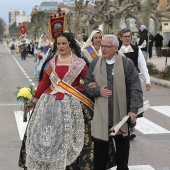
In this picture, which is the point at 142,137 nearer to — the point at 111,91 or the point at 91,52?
the point at 91,52

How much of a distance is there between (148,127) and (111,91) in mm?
4117

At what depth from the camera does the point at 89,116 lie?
16.7ft

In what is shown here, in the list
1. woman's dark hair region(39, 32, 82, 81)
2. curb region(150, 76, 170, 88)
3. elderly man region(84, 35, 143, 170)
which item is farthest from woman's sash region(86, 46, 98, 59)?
curb region(150, 76, 170, 88)

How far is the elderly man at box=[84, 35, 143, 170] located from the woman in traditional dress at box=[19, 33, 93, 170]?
36cm

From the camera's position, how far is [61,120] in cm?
495

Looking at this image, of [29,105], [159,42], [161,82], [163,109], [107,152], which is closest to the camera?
[107,152]

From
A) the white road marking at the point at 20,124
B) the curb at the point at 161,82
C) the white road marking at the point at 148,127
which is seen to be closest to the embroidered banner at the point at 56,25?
the white road marking at the point at 20,124

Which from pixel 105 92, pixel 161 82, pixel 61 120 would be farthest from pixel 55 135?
pixel 161 82

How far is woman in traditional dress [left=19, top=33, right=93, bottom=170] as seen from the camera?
16.2ft

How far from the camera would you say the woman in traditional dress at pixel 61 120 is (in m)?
4.93

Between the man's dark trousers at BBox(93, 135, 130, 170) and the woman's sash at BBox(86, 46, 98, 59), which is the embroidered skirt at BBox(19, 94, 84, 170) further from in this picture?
the woman's sash at BBox(86, 46, 98, 59)

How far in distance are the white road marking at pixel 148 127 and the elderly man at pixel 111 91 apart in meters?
3.49

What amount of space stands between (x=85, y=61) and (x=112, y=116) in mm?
1061

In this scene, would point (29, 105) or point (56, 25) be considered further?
point (56, 25)
